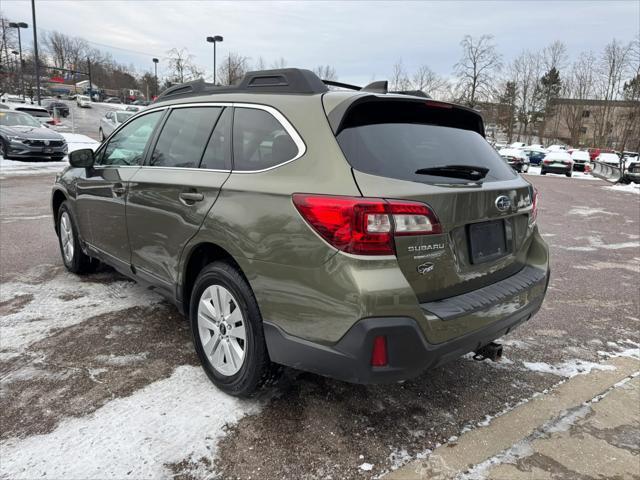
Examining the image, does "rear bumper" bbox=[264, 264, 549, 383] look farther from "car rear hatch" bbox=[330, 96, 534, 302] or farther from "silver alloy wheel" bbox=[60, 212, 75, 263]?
"silver alloy wheel" bbox=[60, 212, 75, 263]

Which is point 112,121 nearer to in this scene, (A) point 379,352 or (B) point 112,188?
(B) point 112,188

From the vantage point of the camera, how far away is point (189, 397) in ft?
9.18

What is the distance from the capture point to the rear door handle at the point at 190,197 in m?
2.81

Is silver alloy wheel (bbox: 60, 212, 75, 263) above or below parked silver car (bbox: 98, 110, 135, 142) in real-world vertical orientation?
below

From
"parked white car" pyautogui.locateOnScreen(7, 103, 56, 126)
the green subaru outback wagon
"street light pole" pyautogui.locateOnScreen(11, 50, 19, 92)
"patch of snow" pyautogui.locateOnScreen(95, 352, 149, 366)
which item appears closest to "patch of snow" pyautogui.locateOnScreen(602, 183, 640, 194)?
the green subaru outback wagon

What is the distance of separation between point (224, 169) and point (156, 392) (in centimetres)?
141

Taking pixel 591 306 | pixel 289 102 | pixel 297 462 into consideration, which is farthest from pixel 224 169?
pixel 591 306

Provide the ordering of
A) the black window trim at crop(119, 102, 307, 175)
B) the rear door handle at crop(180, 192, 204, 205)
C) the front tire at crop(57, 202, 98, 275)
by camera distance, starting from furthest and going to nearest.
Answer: the front tire at crop(57, 202, 98, 275) → the rear door handle at crop(180, 192, 204, 205) → the black window trim at crop(119, 102, 307, 175)

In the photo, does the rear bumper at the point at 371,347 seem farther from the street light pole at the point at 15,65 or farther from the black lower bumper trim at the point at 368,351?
the street light pole at the point at 15,65

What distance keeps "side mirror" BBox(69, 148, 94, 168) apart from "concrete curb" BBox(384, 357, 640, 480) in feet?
12.3

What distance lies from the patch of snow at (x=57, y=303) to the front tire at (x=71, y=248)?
0.36ft

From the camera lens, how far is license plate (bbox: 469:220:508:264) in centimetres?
245

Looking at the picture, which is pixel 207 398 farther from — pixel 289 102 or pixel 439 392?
pixel 289 102

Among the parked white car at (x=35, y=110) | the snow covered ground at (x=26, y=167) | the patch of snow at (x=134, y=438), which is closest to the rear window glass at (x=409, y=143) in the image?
the patch of snow at (x=134, y=438)
